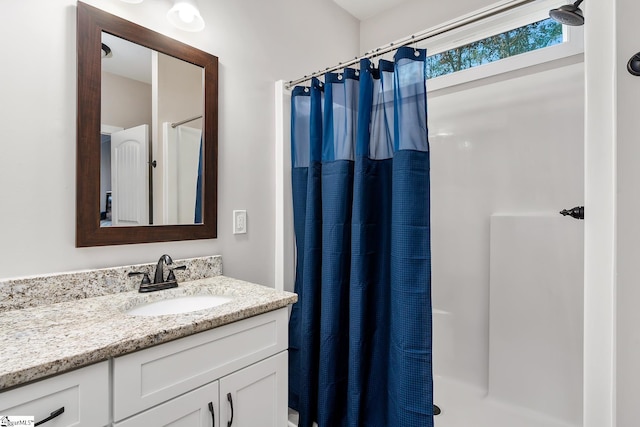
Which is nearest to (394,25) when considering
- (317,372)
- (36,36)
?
(36,36)

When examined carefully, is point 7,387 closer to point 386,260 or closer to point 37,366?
point 37,366

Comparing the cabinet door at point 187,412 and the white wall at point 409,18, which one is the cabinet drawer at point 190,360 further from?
the white wall at point 409,18

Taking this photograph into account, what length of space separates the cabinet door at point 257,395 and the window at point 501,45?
1905 mm

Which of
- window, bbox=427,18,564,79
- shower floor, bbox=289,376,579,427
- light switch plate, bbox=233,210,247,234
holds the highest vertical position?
window, bbox=427,18,564,79

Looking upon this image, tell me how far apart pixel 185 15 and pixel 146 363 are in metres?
1.38

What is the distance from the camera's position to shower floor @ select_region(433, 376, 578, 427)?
5.50 ft

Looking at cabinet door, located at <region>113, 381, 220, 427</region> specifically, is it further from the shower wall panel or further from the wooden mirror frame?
the shower wall panel

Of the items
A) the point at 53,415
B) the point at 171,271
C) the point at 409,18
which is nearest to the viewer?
the point at 53,415

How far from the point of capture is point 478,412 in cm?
176

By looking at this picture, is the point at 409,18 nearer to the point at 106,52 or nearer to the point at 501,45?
the point at 501,45

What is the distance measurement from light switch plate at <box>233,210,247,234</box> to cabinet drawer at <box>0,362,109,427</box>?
944mm

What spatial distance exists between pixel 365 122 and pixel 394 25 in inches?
51.4

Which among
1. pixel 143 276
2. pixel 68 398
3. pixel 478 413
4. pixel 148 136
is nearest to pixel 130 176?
pixel 148 136

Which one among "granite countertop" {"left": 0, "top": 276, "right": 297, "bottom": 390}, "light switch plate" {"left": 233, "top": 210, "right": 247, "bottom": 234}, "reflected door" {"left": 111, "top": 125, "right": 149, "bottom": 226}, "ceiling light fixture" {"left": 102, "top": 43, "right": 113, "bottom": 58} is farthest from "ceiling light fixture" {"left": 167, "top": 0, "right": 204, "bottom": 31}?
"granite countertop" {"left": 0, "top": 276, "right": 297, "bottom": 390}
